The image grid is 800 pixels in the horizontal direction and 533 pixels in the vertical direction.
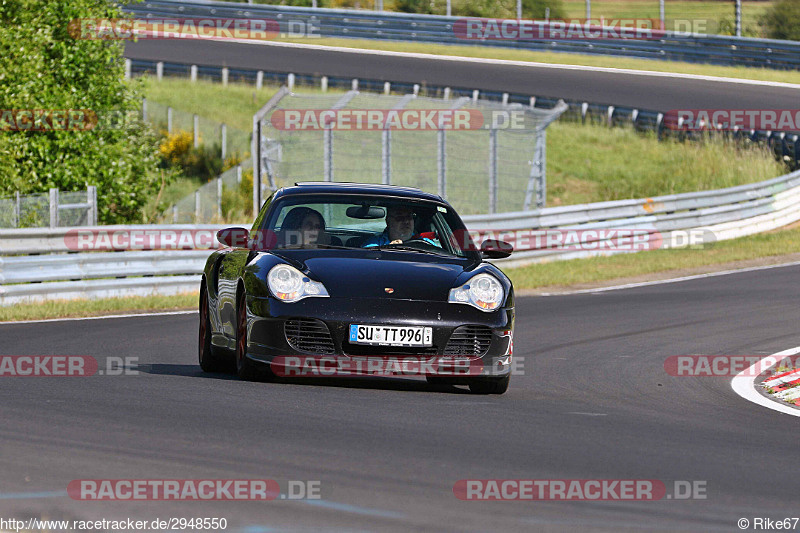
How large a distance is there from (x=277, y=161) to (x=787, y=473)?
17941mm

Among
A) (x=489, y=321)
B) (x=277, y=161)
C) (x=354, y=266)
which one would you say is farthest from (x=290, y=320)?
(x=277, y=161)

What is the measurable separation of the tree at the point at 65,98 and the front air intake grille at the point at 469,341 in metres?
14.4

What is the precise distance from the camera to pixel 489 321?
8766 millimetres

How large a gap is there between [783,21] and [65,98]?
38925 mm

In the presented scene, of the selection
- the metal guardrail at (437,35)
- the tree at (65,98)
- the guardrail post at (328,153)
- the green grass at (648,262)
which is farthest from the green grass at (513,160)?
the metal guardrail at (437,35)

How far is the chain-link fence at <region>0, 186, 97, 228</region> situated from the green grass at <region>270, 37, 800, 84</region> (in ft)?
82.1

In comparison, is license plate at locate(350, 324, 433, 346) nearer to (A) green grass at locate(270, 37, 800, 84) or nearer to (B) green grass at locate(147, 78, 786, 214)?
(B) green grass at locate(147, 78, 786, 214)

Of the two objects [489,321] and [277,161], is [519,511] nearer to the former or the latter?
[489,321]

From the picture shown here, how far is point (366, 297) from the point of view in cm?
855

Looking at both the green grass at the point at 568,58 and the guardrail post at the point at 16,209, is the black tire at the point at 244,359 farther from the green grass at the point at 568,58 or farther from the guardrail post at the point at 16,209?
the green grass at the point at 568,58

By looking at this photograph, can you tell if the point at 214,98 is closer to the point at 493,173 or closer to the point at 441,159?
the point at 493,173

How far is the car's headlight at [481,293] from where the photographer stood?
28.7 feet

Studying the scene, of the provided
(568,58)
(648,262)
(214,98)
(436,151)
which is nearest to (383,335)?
(648,262)

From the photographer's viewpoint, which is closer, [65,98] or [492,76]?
[65,98]
